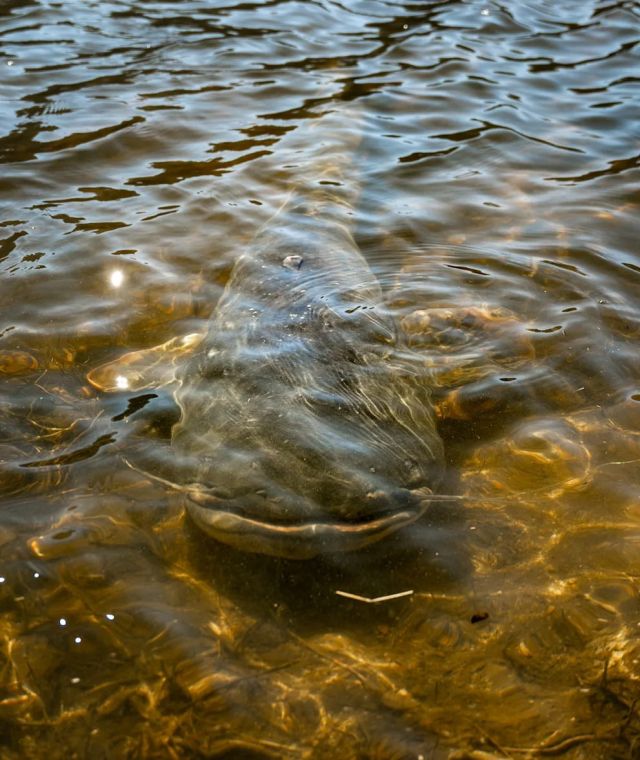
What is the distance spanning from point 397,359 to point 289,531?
4.13ft

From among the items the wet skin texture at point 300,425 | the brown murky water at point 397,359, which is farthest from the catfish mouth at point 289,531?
the brown murky water at point 397,359

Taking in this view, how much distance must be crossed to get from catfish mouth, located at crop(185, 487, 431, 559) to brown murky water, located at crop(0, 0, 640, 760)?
0.10m

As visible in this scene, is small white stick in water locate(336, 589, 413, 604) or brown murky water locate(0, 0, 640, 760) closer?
brown murky water locate(0, 0, 640, 760)

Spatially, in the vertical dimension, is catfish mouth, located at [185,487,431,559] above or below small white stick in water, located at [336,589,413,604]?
above

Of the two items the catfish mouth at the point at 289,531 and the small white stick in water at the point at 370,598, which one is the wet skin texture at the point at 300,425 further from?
the small white stick in water at the point at 370,598

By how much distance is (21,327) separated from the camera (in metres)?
3.75

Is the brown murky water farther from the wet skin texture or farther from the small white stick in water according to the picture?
A: the wet skin texture

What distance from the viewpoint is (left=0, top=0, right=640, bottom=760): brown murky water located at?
2.20 meters

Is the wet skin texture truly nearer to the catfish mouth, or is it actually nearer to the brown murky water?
the catfish mouth

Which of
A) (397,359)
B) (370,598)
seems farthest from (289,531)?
(397,359)

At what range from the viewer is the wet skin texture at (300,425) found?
2426 millimetres

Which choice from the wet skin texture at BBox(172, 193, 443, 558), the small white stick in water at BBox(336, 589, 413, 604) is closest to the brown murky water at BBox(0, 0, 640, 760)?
the small white stick in water at BBox(336, 589, 413, 604)

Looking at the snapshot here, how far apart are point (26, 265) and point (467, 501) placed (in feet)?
8.84

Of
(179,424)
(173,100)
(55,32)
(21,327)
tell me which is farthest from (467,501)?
(55,32)
